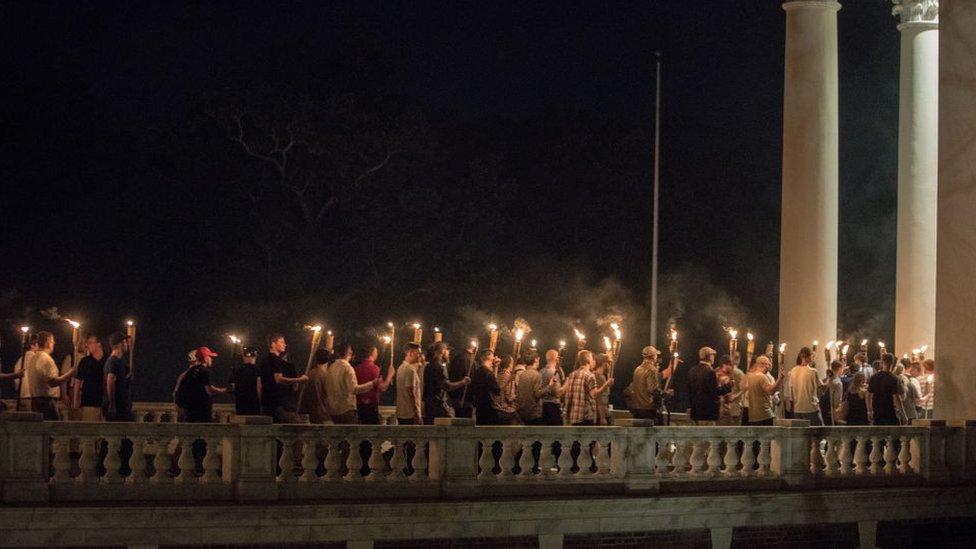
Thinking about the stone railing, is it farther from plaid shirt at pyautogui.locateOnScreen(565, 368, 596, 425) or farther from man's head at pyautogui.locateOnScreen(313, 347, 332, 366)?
plaid shirt at pyautogui.locateOnScreen(565, 368, 596, 425)

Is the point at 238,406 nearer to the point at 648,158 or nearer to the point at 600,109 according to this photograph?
the point at 648,158

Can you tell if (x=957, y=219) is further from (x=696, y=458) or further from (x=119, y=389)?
(x=119, y=389)

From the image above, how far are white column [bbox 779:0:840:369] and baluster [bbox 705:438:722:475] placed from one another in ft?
56.4

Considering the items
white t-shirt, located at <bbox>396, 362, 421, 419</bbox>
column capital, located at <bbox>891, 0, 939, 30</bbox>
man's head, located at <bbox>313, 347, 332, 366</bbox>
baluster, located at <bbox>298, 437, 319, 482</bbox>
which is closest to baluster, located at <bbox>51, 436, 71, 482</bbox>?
baluster, located at <bbox>298, 437, 319, 482</bbox>

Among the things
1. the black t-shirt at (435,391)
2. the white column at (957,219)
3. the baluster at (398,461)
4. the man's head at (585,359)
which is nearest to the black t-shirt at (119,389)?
the baluster at (398,461)

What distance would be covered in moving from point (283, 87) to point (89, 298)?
36.2 ft

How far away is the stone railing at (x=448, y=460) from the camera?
23.4 meters

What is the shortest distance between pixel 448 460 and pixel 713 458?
505 cm

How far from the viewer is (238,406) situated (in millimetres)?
27016

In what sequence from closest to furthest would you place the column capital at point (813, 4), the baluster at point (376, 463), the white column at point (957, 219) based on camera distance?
the baluster at point (376, 463) < the white column at point (957, 219) < the column capital at point (813, 4)

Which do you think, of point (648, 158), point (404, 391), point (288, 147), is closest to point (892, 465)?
point (404, 391)

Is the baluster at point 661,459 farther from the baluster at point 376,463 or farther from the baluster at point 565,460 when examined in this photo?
the baluster at point 376,463

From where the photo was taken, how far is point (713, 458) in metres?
27.8

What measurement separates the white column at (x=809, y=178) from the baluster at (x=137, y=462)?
981 inches
